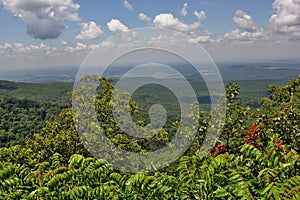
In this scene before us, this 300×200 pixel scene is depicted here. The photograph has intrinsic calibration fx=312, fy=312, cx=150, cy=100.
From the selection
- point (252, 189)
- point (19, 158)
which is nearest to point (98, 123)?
point (19, 158)

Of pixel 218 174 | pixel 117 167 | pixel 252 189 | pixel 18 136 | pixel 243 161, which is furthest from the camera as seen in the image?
pixel 18 136

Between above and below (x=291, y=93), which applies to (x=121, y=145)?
below

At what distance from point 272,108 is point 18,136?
237ft

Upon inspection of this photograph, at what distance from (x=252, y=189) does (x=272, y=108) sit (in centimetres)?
1379

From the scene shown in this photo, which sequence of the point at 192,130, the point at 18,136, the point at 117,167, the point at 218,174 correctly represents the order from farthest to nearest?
the point at 18,136
the point at 117,167
the point at 192,130
the point at 218,174

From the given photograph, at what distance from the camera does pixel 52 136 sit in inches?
808

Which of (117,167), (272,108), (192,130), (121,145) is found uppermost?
(272,108)

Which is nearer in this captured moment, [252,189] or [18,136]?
[252,189]

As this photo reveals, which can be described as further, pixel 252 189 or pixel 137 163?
pixel 137 163

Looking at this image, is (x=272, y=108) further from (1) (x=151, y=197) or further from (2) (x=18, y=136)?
(2) (x=18, y=136)

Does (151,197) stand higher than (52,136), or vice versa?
(151,197)

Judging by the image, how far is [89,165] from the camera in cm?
463

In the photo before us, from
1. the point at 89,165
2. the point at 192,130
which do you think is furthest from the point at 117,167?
the point at 89,165

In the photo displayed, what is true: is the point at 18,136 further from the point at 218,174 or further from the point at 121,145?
the point at 218,174
